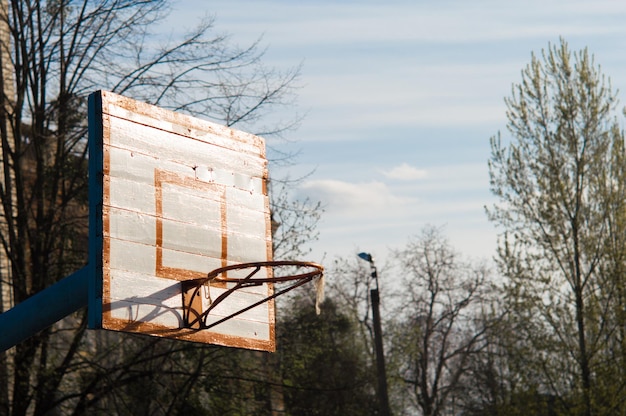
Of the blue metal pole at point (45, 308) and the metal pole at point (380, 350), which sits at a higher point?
the metal pole at point (380, 350)

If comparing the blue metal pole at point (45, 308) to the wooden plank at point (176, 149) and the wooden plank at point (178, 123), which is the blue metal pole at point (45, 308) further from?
the wooden plank at point (178, 123)

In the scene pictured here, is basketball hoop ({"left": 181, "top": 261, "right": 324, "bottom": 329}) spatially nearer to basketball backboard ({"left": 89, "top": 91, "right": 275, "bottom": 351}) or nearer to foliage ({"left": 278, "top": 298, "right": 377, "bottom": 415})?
basketball backboard ({"left": 89, "top": 91, "right": 275, "bottom": 351})

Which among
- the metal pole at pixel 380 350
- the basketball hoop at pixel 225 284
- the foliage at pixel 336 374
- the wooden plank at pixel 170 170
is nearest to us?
the wooden plank at pixel 170 170

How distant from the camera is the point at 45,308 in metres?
6.51

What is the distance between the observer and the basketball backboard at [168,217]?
6.18 m

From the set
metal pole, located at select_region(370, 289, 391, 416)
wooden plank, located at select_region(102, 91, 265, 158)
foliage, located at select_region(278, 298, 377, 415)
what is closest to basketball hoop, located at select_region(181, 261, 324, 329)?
wooden plank, located at select_region(102, 91, 265, 158)

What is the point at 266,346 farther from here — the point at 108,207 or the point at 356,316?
the point at 356,316

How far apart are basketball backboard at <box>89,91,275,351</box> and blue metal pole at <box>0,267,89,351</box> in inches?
13.4

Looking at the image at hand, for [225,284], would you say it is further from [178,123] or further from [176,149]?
[178,123]

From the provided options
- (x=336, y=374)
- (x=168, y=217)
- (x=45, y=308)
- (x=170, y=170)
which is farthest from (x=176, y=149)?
(x=336, y=374)

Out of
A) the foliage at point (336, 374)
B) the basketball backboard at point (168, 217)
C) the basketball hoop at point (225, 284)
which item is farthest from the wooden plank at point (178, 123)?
the foliage at point (336, 374)

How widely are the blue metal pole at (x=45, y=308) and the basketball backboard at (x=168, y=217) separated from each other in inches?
13.4

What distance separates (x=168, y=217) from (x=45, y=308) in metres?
0.96

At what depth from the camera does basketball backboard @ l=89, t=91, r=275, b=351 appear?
6.18 meters
